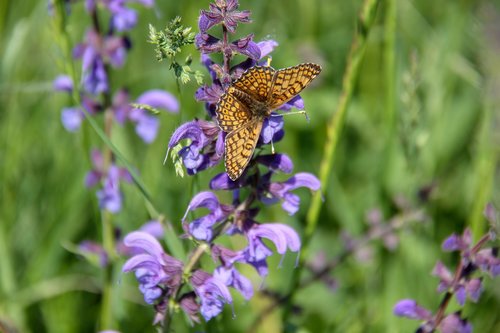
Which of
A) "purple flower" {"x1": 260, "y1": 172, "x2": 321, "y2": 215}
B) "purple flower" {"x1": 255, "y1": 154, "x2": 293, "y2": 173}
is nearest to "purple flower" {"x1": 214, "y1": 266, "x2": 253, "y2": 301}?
"purple flower" {"x1": 260, "y1": 172, "x2": 321, "y2": 215}

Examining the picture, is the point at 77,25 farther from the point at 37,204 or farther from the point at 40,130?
→ the point at 37,204

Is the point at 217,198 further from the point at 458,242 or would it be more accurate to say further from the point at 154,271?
the point at 458,242

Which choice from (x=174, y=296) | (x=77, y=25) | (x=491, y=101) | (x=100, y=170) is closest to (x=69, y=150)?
(x=100, y=170)

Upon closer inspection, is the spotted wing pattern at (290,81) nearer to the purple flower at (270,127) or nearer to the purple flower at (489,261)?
the purple flower at (270,127)

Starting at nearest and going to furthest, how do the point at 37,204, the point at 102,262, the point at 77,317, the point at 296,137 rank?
the point at 102,262
the point at 77,317
the point at 37,204
the point at 296,137

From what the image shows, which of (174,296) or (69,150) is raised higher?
(69,150)
